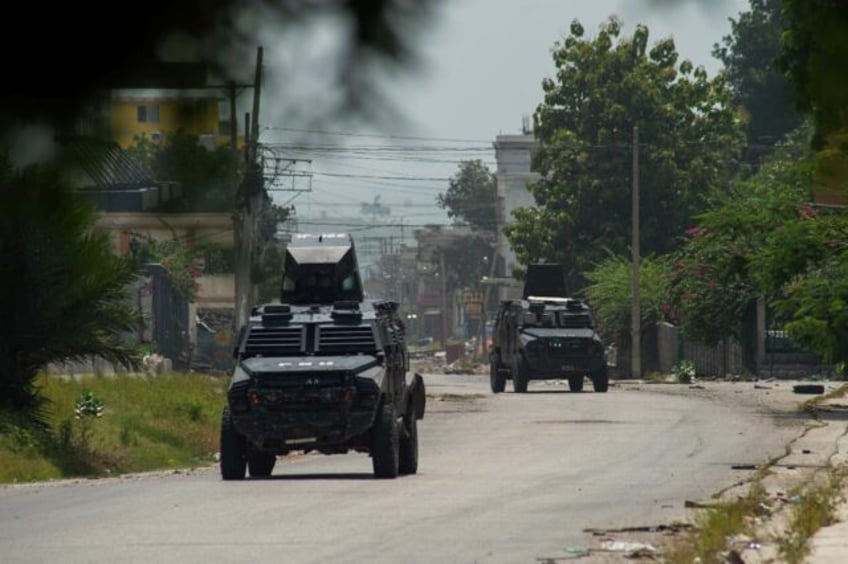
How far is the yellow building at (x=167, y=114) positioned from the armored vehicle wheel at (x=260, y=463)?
57.9 ft

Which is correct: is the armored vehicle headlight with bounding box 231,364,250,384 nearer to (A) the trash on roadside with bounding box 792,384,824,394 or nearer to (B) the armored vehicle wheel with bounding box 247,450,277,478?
(B) the armored vehicle wheel with bounding box 247,450,277,478

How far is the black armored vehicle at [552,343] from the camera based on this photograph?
4281 cm

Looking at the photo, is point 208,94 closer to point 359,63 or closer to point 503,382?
point 359,63

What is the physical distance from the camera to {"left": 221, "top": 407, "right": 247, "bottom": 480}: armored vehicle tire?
67.7 ft

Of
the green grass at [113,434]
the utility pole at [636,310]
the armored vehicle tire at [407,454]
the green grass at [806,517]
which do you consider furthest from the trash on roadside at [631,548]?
the utility pole at [636,310]

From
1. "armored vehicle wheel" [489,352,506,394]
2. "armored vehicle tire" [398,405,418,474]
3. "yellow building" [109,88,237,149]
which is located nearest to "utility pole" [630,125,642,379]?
"armored vehicle wheel" [489,352,506,394]

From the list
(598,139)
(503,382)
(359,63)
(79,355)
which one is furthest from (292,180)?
(598,139)

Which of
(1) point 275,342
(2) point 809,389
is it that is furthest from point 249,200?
(2) point 809,389

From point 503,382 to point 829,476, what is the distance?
26.7 m

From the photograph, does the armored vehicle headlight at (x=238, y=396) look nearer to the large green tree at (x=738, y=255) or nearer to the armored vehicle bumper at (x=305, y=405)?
the armored vehicle bumper at (x=305, y=405)

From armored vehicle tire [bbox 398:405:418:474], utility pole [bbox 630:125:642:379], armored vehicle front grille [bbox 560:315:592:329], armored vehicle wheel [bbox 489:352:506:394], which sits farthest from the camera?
utility pole [bbox 630:125:642:379]

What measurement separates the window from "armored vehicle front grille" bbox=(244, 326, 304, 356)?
1744 cm

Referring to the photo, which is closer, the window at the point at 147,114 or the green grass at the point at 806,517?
the window at the point at 147,114

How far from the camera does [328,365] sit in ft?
67.8
